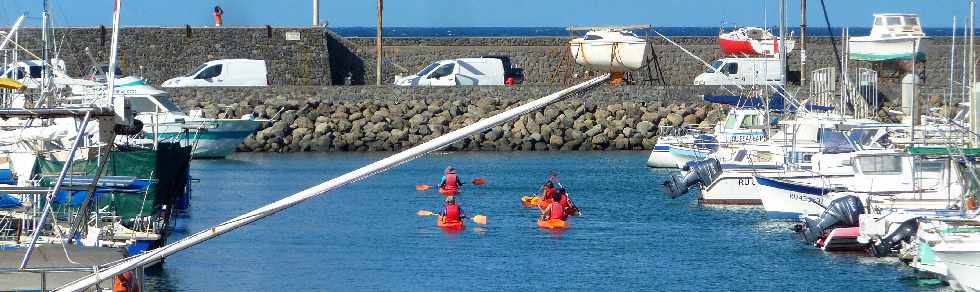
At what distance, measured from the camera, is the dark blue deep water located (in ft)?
81.6

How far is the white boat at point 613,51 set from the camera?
178 ft

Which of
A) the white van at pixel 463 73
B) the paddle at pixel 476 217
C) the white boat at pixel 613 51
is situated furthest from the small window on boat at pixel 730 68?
the paddle at pixel 476 217

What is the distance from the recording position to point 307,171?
4400 cm

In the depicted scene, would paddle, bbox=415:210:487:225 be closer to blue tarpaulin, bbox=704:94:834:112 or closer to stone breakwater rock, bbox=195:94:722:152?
blue tarpaulin, bbox=704:94:834:112

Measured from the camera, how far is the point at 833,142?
32.2 meters

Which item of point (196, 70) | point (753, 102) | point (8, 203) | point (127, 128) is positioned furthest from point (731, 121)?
point (127, 128)

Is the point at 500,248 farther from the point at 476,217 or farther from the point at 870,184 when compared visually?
the point at 870,184

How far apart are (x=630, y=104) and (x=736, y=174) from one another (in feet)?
62.0

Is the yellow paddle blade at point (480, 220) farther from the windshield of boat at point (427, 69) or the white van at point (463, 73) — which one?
the windshield of boat at point (427, 69)

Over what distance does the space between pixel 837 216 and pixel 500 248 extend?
5.54 meters

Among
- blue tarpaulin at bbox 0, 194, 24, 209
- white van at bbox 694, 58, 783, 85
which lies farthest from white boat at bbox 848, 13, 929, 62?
blue tarpaulin at bbox 0, 194, 24, 209

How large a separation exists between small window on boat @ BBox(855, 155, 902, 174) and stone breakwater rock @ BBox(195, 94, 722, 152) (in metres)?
22.7

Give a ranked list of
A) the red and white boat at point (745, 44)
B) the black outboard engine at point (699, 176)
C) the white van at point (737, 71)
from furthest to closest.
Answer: the red and white boat at point (745, 44)
the white van at point (737, 71)
the black outboard engine at point (699, 176)

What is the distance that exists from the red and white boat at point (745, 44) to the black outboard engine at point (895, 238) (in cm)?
3183
